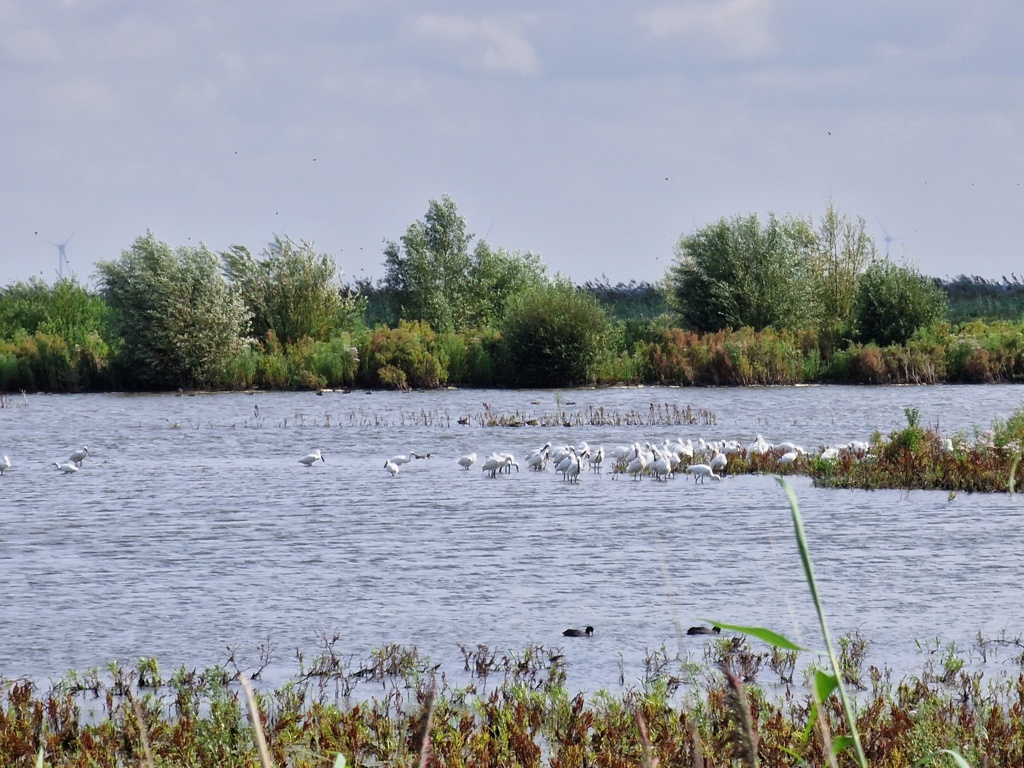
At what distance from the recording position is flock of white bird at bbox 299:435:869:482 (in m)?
21.2

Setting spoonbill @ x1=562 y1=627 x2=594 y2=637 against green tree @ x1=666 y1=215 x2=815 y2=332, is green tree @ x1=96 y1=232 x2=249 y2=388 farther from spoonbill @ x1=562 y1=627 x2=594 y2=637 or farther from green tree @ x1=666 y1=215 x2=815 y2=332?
spoonbill @ x1=562 y1=627 x2=594 y2=637

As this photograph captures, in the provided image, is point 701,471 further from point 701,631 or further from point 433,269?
point 433,269

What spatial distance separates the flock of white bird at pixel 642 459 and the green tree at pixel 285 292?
36885 mm

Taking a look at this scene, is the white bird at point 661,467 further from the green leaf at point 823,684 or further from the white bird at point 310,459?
the green leaf at point 823,684

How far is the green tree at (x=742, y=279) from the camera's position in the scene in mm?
59750

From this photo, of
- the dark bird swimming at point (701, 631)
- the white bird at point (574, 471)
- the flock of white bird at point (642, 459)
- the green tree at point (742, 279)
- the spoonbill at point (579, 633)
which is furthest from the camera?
the green tree at point (742, 279)

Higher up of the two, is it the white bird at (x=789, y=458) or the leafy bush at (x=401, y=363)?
the leafy bush at (x=401, y=363)

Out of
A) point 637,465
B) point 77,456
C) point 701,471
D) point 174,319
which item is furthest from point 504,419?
point 174,319

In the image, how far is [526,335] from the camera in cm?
5100

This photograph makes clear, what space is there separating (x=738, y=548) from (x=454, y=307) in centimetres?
6043

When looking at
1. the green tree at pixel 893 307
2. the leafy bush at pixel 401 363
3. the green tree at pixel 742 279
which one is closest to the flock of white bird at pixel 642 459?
the leafy bush at pixel 401 363

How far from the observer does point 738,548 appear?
45.3 ft

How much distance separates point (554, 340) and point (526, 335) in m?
1.16

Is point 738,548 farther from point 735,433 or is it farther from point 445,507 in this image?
point 735,433
